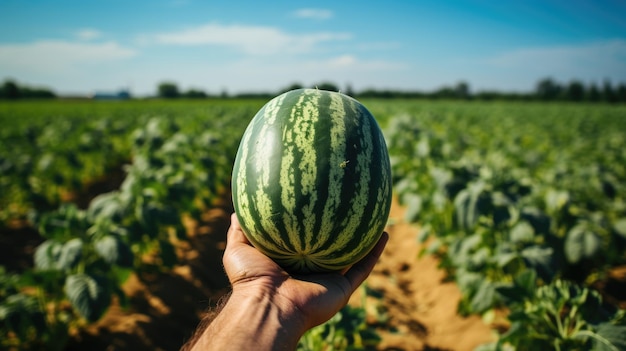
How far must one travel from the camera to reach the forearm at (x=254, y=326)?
5.23ft

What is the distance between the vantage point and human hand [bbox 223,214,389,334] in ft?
6.04

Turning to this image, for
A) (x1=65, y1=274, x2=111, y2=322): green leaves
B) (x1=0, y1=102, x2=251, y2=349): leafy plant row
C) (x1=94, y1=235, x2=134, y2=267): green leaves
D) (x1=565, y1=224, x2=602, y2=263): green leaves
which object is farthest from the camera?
(x1=565, y1=224, x2=602, y2=263): green leaves

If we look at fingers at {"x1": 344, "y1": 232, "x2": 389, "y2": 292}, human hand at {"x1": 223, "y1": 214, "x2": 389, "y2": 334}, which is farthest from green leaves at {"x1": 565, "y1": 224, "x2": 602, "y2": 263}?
human hand at {"x1": 223, "y1": 214, "x2": 389, "y2": 334}

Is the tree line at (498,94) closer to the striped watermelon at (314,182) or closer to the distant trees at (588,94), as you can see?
the distant trees at (588,94)

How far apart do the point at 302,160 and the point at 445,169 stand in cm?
361

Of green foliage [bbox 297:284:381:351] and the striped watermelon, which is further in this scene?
green foliage [bbox 297:284:381:351]

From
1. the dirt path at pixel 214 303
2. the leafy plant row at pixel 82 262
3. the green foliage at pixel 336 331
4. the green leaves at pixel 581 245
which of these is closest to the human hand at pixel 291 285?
the green foliage at pixel 336 331

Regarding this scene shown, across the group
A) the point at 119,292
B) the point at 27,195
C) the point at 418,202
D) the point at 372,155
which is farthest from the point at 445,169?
the point at 27,195

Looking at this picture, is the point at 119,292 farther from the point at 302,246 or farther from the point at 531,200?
the point at 531,200

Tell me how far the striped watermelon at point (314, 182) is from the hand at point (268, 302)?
145mm

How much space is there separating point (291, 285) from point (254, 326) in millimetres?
313

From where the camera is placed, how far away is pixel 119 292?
359cm

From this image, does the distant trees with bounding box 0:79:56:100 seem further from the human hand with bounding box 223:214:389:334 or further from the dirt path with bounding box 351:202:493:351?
the human hand with bounding box 223:214:389:334

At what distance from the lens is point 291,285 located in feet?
6.27
